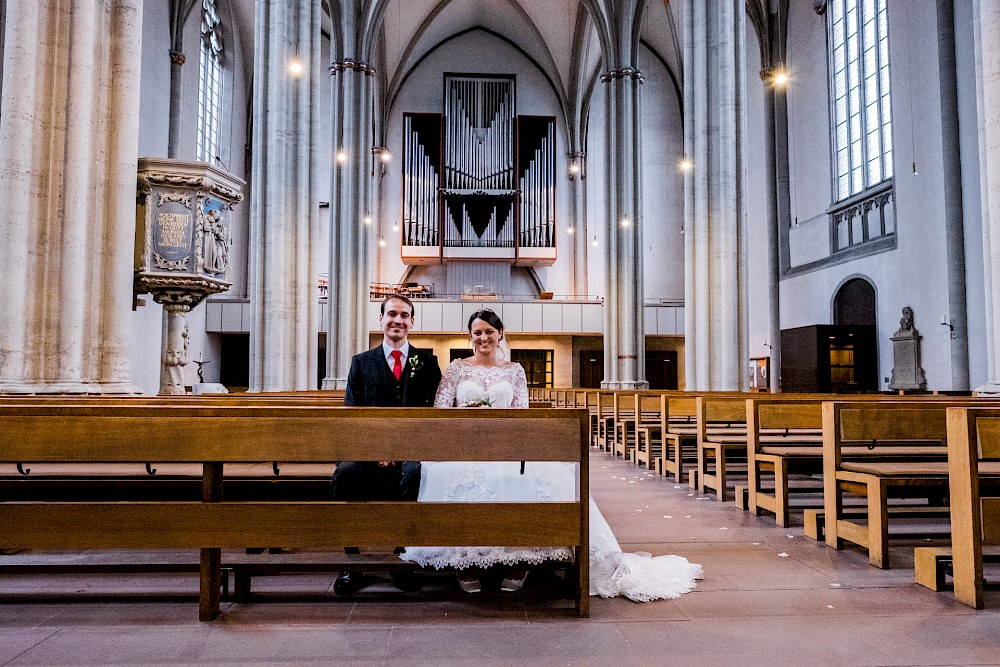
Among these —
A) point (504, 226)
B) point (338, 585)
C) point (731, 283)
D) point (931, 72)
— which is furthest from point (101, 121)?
Answer: point (504, 226)

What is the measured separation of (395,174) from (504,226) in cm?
442

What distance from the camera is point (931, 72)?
14.3 metres

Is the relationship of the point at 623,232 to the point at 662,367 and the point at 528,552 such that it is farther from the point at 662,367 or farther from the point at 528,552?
the point at 528,552

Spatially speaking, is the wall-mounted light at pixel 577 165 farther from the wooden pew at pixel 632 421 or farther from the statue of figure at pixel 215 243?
the statue of figure at pixel 215 243

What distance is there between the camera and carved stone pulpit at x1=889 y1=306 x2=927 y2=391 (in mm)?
14859

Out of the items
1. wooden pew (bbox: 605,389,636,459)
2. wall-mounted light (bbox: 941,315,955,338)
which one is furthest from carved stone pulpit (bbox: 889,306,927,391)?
wooden pew (bbox: 605,389,636,459)

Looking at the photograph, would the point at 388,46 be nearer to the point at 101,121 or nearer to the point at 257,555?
the point at 101,121

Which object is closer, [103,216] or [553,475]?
[553,475]

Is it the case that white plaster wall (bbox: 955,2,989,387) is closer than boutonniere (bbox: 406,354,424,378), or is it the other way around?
boutonniere (bbox: 406,354,424,378)

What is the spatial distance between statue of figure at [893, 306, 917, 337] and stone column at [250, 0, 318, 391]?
12.2 meters

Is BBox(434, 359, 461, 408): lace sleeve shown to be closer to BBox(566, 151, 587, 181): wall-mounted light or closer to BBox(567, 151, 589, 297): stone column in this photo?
BBox(567, 151, 589, 297): stone column

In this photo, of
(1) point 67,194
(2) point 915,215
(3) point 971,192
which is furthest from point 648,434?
(2) point 915,215

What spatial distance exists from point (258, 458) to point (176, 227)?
5.76 metres

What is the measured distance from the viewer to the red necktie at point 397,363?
3.56 m
